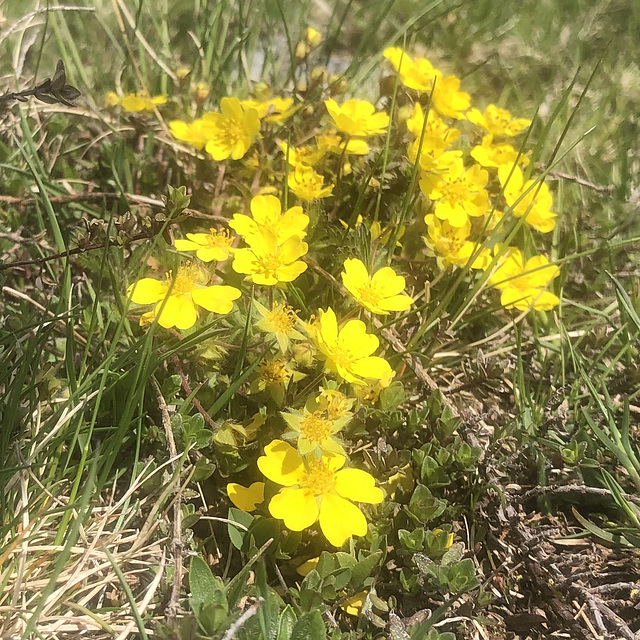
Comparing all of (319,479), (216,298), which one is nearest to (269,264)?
(216,298)

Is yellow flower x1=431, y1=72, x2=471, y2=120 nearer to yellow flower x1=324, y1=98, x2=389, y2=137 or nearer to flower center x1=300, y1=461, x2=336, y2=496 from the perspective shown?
yellow flower x1=324, y1=98, x2=389, y2=137

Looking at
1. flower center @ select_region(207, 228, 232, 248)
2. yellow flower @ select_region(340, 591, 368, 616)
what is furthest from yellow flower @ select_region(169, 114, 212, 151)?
yellow flower @ select_region(340, 591, 368, 616)

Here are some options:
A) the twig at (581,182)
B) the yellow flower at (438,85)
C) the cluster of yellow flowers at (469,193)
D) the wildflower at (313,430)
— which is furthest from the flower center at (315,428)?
the twig at (581,182)

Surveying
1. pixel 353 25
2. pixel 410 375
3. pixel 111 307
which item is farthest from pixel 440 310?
pixel 353 25

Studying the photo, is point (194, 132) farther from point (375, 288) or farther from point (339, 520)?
point (339, 520)

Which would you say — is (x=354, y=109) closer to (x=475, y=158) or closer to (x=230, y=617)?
(x=475, y=158)
